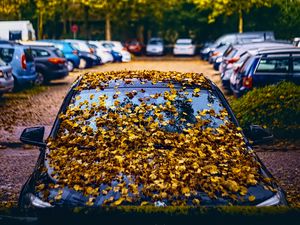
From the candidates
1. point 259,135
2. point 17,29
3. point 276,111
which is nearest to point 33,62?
point 276,111

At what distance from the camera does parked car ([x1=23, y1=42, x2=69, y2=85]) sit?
81.3ft

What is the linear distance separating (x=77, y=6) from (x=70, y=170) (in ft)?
197

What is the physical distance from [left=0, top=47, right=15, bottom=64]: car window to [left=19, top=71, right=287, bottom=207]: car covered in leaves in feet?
47.8

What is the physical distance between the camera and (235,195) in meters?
4.57

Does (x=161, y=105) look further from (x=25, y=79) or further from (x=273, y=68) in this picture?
(x=25, y=79)

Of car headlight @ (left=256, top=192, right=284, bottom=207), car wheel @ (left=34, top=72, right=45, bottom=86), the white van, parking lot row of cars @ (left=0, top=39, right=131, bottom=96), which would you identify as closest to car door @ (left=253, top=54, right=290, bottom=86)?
parking lot row of cars @ (left=0, top=39, right=131, bottom=96)

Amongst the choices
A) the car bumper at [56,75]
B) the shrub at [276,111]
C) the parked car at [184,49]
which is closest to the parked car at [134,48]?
the parked car at [184,49]

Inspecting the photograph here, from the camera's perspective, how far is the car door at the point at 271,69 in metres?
16.1

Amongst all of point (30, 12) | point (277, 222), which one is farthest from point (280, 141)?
point (30, 12)

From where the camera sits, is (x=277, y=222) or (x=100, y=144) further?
(x=100, y=144)

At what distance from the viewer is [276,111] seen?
1235 centimetres

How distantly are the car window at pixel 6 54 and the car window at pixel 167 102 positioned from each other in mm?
15263

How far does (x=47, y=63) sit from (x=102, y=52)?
1735 centimetres

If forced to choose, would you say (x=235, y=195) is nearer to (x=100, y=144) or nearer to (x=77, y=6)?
(x=100, y=144)
